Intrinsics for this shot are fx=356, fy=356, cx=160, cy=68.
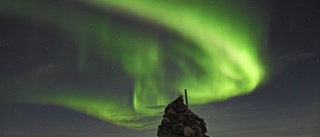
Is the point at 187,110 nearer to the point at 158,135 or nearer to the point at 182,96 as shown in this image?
the point at 182,96

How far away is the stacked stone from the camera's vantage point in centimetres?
5703

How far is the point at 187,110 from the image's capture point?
196 feet

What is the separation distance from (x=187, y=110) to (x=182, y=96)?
Answer: 2483 mm

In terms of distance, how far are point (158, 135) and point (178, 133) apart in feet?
10.8

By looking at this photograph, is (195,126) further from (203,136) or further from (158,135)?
(158,135)

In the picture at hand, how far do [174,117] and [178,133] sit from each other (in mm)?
2899

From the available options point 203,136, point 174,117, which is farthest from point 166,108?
point 203,136

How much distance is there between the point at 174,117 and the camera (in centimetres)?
5850

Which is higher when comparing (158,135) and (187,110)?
(187,110)

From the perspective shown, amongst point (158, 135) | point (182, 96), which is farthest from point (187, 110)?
point (158, 135)

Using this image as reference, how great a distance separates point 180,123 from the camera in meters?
57.3

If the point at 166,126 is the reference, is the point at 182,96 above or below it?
above

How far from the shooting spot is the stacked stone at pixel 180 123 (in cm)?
5703

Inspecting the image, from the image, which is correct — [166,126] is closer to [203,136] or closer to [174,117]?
[174,117]
